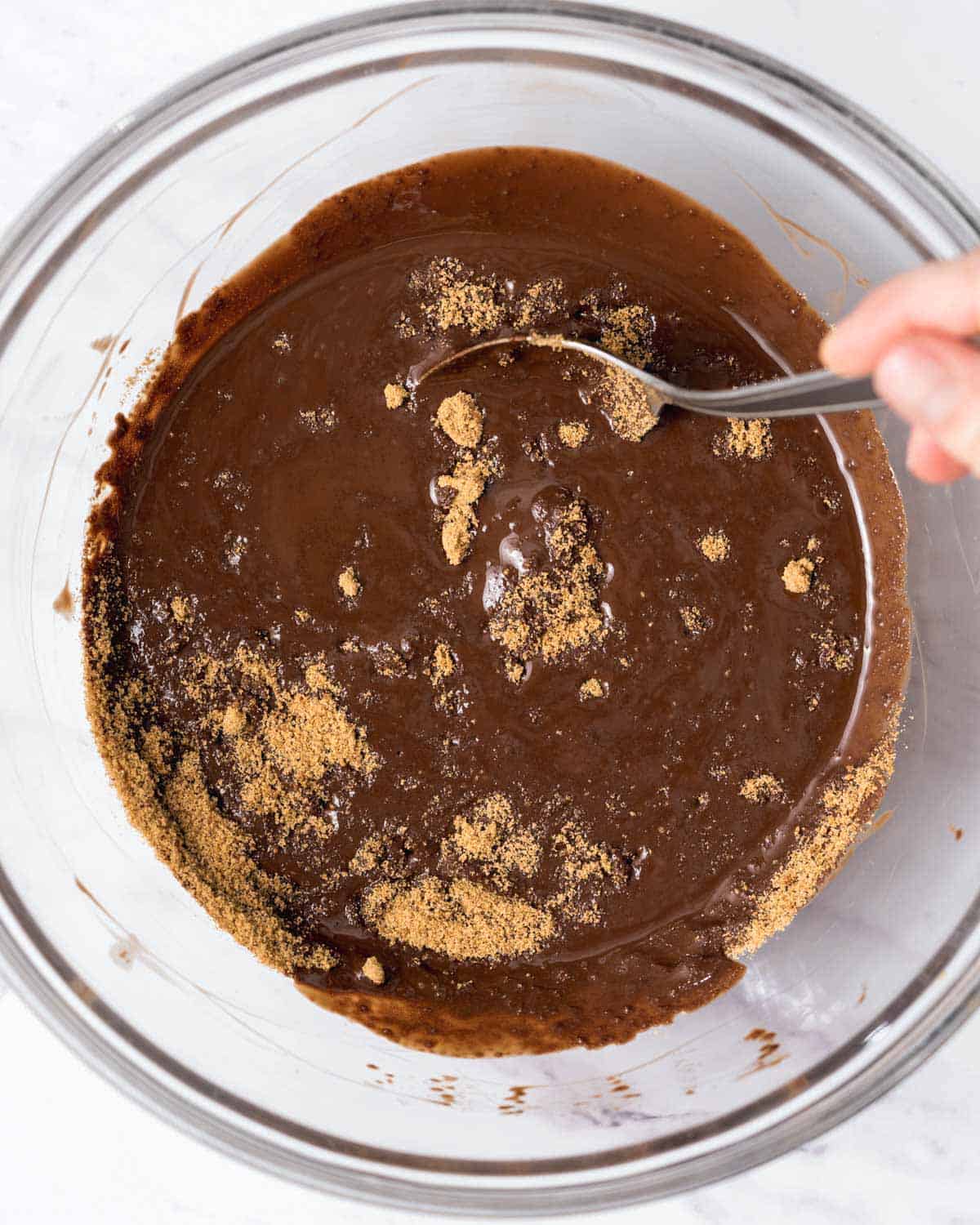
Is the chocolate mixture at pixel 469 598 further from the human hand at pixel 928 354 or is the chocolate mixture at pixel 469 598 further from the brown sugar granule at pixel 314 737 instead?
the human hand at pixel 928 354

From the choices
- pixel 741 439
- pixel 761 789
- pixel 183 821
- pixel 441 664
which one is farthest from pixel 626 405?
pixel 183 821

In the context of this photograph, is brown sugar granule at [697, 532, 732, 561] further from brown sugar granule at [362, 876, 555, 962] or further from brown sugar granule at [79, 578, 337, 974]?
brown sugar granule at [79, 578, 337, 974]

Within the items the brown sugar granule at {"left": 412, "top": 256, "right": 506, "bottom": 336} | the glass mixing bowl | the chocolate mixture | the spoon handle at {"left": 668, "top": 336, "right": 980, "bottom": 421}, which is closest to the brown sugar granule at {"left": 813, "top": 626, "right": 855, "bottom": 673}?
the chocolate mixture

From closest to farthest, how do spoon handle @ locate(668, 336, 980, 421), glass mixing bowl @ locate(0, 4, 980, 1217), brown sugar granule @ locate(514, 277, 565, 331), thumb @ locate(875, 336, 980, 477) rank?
thumb @ locate(875, 336, 980, 477), spoon handle @ locate(668, 336, 980, 421), glass mixing bowl @ locate(0, 4, 980, 1217), brown sugar granule @ locate(514, 277, 565, 331)

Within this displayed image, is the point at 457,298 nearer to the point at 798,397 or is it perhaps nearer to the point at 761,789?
the point at 798,397

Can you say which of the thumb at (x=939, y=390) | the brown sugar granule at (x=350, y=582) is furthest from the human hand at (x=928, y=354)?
the brown sugar granule at (x=350, y=582)

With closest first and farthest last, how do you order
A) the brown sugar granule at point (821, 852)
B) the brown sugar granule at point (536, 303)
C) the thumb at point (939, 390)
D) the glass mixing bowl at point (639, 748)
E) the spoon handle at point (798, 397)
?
the thumb at point (939, 390), the spoon handle at point (798, 397), the glass mixing bowl at point (639, 748), the brown sugar granule at point (536, 303), the brown sugar granule at point (821, 852)
